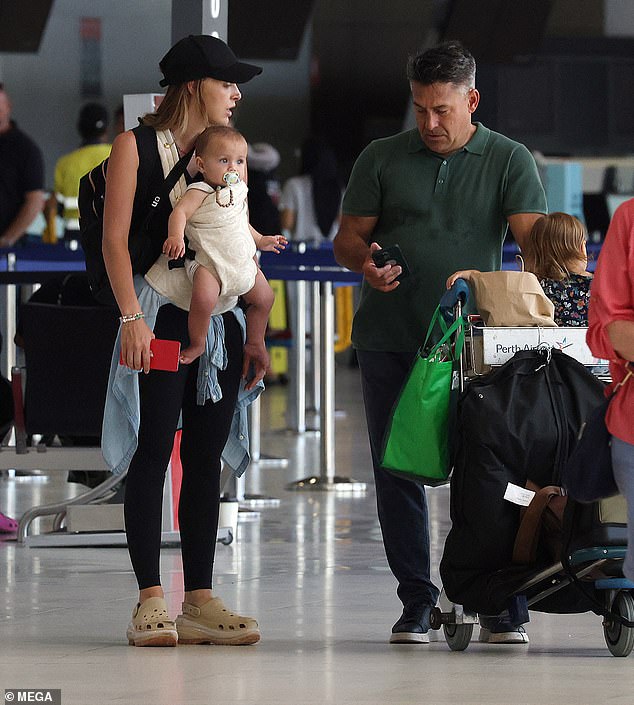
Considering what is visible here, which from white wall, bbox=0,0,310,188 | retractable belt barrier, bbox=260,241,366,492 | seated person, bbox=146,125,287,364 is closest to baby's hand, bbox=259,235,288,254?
seated person, bbox=146,125,287,364

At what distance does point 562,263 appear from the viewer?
417cm

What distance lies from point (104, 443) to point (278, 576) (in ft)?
4.63

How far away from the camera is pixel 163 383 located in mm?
3955

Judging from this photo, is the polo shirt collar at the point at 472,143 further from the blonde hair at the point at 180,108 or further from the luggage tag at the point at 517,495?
the luggage tag at the point at 517,495

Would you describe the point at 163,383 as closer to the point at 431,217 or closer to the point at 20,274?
the point at 431,217

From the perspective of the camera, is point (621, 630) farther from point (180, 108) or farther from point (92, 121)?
point (92, 121)

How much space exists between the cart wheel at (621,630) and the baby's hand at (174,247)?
4.15 feet

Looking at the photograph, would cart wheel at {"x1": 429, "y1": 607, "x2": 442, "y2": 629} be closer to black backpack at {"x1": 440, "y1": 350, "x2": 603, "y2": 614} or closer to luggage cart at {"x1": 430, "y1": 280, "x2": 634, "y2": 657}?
luggage cart at {"x1": 430, "y1": 280, "x2": 634, "y2": 657}

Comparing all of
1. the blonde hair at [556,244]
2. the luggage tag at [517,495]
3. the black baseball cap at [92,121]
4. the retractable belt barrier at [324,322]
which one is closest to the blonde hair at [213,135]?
the blonde hair at [556,244]

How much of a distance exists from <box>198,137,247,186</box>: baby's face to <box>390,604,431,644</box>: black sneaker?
1.15 m

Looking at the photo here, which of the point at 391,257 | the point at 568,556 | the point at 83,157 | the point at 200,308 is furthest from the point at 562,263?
the point at 83,157

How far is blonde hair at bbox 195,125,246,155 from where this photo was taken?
3.92 m

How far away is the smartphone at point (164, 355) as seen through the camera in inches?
153

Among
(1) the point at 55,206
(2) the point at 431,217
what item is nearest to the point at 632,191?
(1) the point at 55,206
